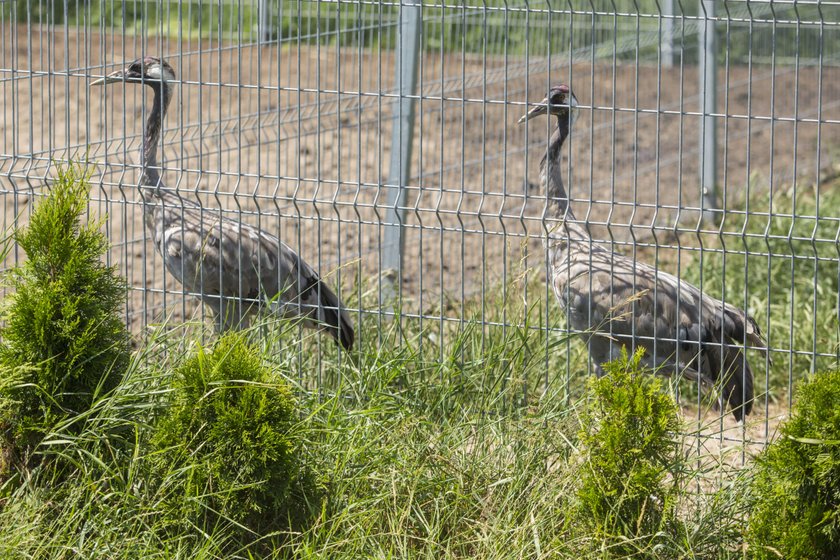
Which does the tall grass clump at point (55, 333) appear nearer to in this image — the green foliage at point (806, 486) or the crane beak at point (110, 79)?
the crane beak at point (110, 79)

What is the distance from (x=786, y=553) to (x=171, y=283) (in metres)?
5.64

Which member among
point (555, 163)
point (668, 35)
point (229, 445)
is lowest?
point (229, 445)

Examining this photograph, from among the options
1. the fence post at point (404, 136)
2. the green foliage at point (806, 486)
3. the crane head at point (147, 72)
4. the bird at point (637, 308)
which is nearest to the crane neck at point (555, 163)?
the bird at point (637, 308)

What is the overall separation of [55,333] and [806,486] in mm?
2772

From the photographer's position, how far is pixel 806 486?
394cm

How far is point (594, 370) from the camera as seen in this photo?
6.18m

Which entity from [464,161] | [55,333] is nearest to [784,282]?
[464,161]

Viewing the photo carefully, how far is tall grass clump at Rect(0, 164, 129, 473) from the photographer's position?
180 inches

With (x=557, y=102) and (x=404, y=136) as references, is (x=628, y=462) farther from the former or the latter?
(x=404, y=136)

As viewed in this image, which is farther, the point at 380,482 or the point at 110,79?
the point at 110,79

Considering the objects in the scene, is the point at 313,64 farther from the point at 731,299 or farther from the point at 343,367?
the point at 343,367

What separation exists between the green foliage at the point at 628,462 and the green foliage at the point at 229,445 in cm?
107

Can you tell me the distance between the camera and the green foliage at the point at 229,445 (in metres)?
4.22

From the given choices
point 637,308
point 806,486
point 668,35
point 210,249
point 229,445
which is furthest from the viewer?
point 668,35
